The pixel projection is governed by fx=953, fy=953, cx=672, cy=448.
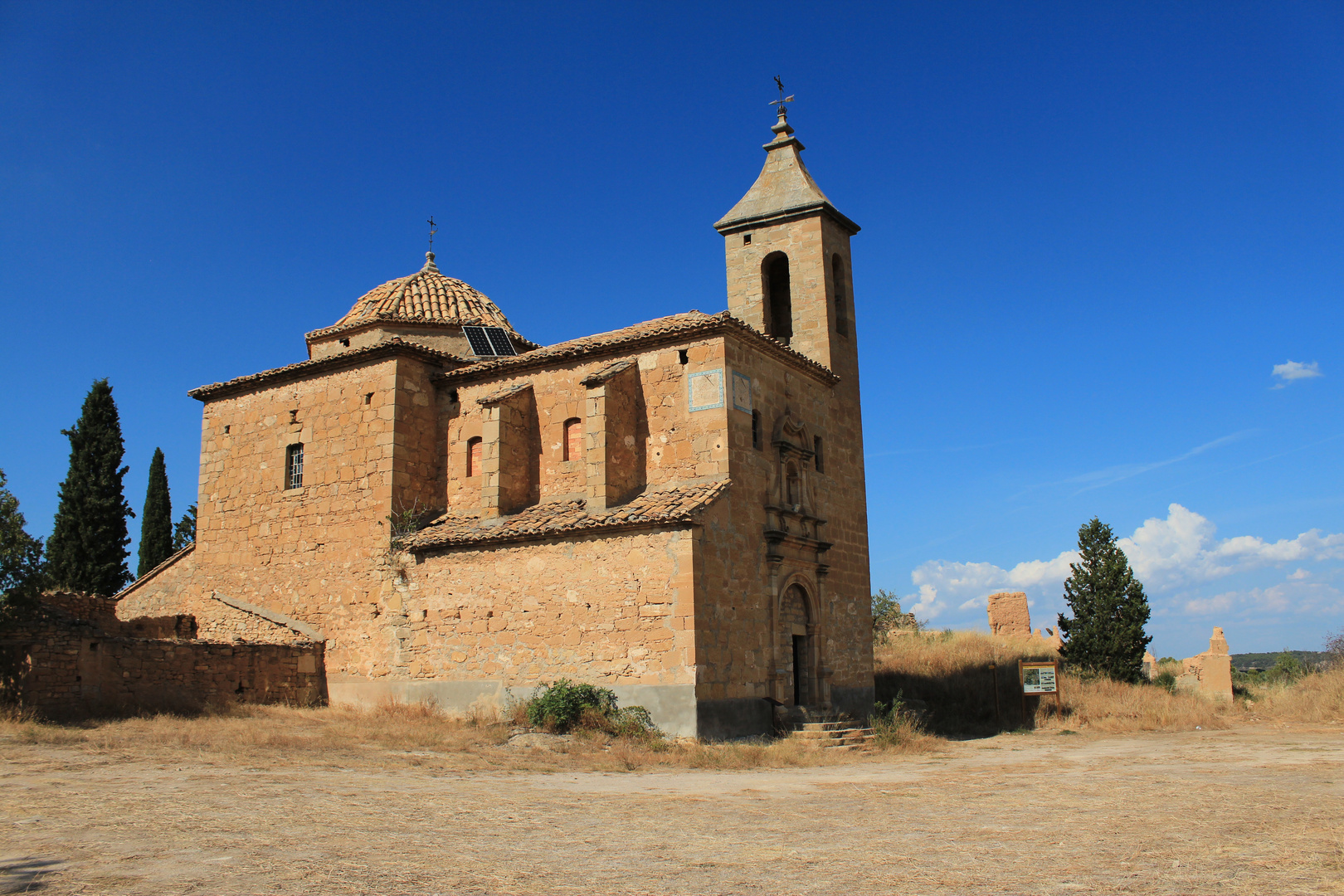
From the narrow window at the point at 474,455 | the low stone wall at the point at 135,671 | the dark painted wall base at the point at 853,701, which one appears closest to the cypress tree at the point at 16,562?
the low stone wall at the point at 135,671

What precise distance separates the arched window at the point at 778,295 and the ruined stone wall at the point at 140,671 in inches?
486

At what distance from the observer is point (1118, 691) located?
76.3ft

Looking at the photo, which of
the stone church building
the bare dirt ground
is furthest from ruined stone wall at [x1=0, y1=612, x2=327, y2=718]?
the bare dirt ground

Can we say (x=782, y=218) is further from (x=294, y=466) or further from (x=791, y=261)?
(x=294, y=466)

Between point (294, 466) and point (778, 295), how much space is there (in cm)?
1188

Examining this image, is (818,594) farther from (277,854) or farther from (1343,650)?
(1343,650)

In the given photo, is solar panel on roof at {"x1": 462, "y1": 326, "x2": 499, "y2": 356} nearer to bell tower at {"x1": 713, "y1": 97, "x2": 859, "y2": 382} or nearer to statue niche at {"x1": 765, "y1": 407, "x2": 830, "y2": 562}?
bell tower at {"x1": 713, "y1": 97, "x2": 859, "y2": 382}

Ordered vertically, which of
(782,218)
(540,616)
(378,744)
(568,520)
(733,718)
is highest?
(782,218)

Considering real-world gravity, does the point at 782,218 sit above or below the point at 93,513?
above

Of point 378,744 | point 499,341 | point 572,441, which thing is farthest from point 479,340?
point 378,744

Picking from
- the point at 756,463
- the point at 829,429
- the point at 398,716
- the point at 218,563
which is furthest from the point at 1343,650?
the point at 218,563

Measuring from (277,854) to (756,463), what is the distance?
39.9 feet

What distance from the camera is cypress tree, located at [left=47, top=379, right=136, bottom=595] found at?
26156mm

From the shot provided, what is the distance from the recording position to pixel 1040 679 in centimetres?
2173
